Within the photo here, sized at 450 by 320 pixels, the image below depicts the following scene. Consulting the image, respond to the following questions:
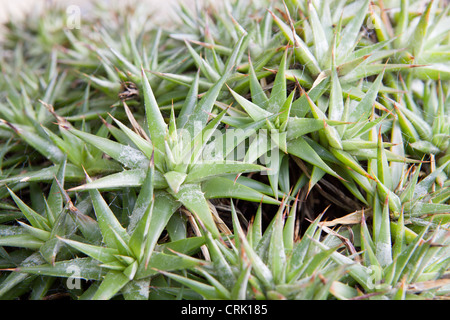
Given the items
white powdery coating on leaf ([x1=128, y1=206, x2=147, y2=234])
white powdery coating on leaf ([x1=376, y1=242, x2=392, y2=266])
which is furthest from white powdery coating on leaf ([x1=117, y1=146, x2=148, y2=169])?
white powdery coating on leaf ([x1=376, y1=242, x2=392, y2=266])

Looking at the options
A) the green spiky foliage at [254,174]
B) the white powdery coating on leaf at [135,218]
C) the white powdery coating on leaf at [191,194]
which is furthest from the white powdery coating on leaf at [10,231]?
the white powdery coating on leaf at [191,194]

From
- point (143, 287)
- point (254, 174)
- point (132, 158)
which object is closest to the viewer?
point (143, 287)

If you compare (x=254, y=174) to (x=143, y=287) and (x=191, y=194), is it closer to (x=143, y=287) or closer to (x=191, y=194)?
(x=191, y=194)

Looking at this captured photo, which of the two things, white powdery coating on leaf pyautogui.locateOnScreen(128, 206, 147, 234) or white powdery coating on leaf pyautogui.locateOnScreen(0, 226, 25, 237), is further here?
white powdery coating on leaf pyautogui.locateOnScreen(0, 226, 25, 237)

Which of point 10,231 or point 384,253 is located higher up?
point 10,231

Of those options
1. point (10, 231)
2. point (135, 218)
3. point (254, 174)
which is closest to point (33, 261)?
point (10, 231)

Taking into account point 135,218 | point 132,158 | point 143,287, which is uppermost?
point 132,158

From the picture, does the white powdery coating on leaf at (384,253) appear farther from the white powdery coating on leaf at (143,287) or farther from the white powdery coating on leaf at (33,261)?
the white powdery coating on leaf at (33,261)

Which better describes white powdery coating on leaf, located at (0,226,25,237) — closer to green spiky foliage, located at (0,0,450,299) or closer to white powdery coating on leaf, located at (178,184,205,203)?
green spiky foliage, located at (0,0,450,299)
